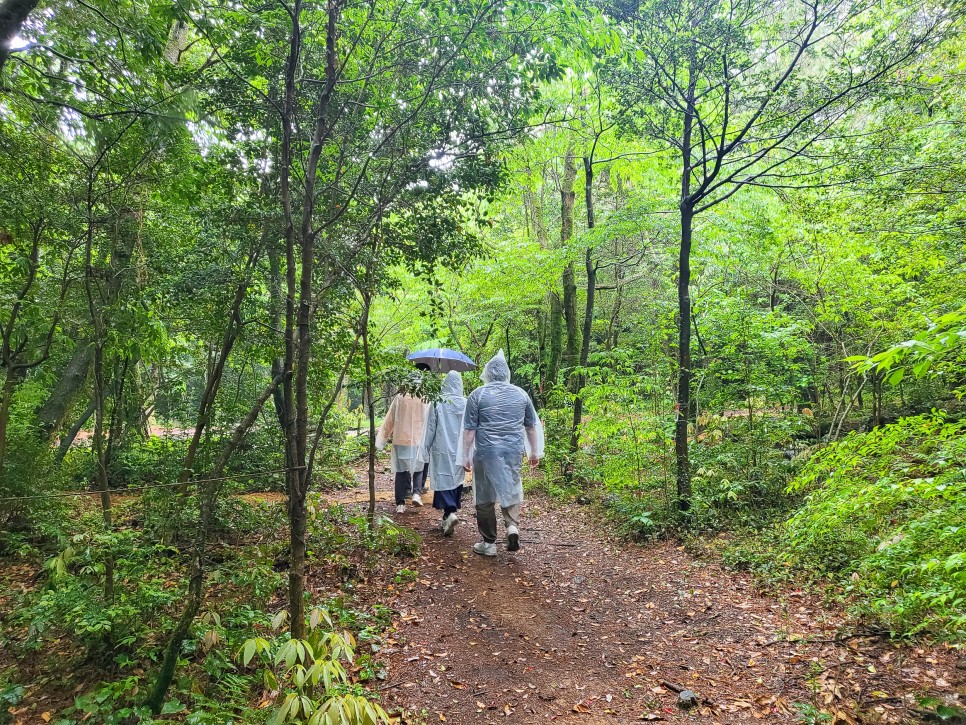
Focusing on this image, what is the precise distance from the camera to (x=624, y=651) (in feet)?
13.2

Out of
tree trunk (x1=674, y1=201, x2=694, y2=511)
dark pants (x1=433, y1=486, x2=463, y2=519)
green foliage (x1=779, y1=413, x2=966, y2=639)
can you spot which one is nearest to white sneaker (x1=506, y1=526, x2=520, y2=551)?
dark pants (x1=433, y1=486, x2=463, y2=519)

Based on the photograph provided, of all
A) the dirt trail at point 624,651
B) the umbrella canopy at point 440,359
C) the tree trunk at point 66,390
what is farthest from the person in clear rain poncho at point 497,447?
the tree trunk at point 66,390

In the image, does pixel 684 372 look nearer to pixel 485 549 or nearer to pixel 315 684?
pixel 485 549

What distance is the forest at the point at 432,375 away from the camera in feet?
10.3

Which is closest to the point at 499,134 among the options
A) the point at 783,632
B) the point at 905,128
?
the point at 783,632

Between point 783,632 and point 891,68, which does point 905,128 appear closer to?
point 891,68

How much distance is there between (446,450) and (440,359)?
1.48m

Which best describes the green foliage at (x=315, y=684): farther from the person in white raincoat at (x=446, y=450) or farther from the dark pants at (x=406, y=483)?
the dark pants at (x=406, y=483)

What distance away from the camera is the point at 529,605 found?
15.5 ft

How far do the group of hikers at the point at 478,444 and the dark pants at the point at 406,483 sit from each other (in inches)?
0.6

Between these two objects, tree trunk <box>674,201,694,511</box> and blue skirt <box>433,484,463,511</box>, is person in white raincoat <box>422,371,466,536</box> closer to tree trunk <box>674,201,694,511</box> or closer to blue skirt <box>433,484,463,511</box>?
blue skirt <box>433,484,463,511</box>

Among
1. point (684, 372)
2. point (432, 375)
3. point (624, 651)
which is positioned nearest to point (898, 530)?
point (624, 651)

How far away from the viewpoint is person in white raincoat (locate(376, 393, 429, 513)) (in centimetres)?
738

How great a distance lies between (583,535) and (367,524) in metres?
3.25
